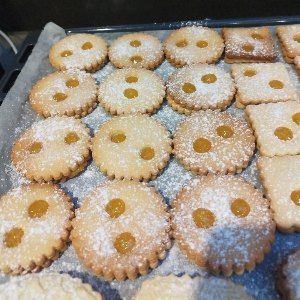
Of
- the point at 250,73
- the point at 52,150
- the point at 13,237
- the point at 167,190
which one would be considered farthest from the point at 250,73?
the point at 13,237

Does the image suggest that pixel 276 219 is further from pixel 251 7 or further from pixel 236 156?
pixel 251 7

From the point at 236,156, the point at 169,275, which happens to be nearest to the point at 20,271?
the point at 169,275

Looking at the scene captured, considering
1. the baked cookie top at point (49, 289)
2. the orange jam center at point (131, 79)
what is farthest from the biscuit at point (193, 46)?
the baked cookie top at point (49, 289)

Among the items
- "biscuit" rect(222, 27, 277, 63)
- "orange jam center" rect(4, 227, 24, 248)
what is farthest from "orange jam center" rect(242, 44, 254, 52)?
"orange jam center" rect(4, 227, 24, 248)

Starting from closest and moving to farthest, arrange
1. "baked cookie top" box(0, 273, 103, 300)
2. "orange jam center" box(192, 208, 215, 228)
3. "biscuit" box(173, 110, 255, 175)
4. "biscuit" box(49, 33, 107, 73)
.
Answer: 1. "baked cookie top" box(0, 273, 103, 300)
2. "orange jam center" box(192, 208, 215, 228)
3. "biscuit" box(173, 110, 255, 175)
4. "biscuit" box(49, 33, 107, 73)

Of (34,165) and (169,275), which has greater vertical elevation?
(34,165)

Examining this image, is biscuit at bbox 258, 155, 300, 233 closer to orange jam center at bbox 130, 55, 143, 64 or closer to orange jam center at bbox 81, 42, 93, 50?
orange jam center at bbox 130, 55, 143, 64

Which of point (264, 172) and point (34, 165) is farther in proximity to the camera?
point (34, 165)
